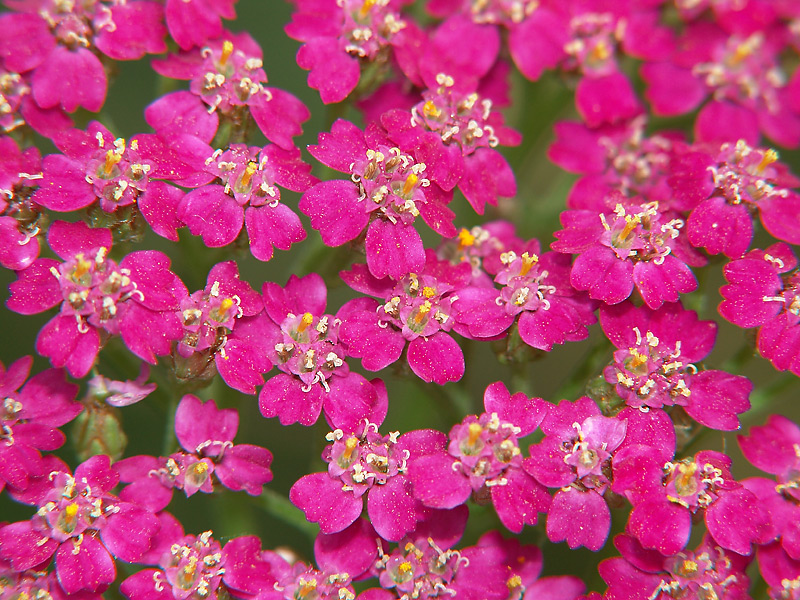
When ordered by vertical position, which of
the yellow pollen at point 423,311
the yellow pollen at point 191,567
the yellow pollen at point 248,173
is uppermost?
the yellow pollen at point 248,173

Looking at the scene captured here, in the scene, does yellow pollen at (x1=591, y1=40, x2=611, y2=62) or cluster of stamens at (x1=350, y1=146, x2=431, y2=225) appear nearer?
cluster of stamens at (x1=350, y1=146, x2=431, y2=225)

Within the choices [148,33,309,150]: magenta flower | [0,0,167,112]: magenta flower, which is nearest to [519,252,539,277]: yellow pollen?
[148,33,309,150]: magenta flower

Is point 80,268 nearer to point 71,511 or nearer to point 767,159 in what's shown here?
point 71,511

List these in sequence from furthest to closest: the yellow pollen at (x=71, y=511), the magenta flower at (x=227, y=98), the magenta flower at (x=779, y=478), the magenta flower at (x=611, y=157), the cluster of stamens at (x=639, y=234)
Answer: the magenta flower at (x=611, y=157)
the magenta flower at (x=227, y=98)
the cluster of stamens at (x=639, y=234)
the magenta flower at (x=779, y=478)
the yellow pollen at (x=71, y=511)

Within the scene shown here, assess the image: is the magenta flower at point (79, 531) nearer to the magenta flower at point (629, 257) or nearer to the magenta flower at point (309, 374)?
the magenta flower at point (309, 374)

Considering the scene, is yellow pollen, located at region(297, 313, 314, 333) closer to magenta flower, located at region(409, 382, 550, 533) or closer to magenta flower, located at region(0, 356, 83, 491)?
magenta flower, located at region(409, 382, 550, 533)

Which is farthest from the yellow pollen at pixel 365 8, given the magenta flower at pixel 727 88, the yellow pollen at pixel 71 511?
the yellow pollen at pixel 71 511

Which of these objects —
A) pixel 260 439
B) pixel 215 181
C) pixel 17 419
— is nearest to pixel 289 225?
pixel 215 181
